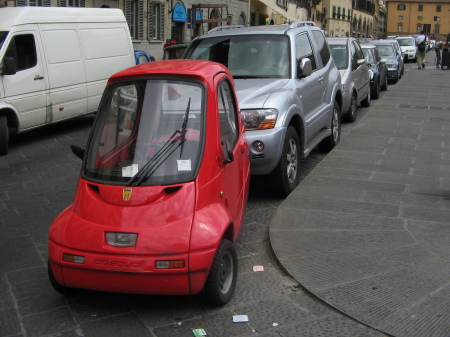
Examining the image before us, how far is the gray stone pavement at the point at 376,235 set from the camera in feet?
13.7

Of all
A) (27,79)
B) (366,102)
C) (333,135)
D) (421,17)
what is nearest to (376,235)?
(333,135)

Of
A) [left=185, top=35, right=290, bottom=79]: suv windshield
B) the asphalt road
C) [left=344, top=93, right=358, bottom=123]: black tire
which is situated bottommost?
the asphalt road

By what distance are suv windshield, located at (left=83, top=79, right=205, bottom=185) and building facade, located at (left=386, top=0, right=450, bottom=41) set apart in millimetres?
136024

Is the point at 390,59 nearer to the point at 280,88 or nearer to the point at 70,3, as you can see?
the point at 70,3

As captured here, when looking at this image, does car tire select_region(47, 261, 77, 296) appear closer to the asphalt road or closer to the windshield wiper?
the asphalt road

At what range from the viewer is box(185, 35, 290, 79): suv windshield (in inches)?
302

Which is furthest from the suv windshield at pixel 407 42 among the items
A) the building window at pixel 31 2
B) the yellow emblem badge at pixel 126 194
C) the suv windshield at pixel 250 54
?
the yellow emblem badge at pixel 126 194

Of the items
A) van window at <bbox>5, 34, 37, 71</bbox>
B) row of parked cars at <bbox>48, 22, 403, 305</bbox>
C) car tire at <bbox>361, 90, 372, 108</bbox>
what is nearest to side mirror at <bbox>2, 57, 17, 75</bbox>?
van window at <bbox>5, 34, 37, 71</bbox>

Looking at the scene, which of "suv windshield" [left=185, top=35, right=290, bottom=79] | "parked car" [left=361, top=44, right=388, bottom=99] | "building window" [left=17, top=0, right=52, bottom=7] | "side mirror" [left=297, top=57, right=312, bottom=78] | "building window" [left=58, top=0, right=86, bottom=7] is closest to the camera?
"side mirror" [left=297, top=57, right=312, bottom=78]

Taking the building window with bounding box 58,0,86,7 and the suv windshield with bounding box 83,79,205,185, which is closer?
the suv windshield with bounding box 83,79,205,185

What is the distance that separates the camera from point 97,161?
4.41 meters

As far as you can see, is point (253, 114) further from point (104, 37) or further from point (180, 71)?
point (104, 37)

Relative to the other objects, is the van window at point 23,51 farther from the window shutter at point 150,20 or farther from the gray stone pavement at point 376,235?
the window shutter at point 150,20

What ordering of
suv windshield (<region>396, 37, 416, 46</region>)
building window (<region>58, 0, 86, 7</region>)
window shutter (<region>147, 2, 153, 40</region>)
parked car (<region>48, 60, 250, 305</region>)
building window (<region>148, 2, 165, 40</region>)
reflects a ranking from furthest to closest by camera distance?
suv windshield (<region>396, 37, 416, 46</region>) < building window (<region>148, 2, 165, 40</region>) < window shutter (<region>147, 2, 153, 40</region>) < building window (<region>58, 0, 86, 7</region>) < parked car (<region>48, 60, 250, 305</region>)
